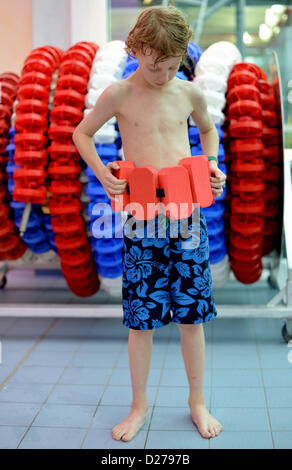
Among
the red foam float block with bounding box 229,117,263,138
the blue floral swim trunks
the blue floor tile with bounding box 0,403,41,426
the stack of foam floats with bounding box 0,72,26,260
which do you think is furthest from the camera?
the stack of foam floats with bounding box 0,72,26,260

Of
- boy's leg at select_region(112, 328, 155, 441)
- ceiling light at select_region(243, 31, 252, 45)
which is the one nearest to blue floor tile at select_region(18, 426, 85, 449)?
boy's leg at select_region(112, 328, 155, 441)

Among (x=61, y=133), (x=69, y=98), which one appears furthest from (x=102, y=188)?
(x=69, y=98)

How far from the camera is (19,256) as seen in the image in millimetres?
2314

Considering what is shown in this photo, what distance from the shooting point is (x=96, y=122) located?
143cm

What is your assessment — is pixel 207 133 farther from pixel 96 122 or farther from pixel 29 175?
pixel 29 175

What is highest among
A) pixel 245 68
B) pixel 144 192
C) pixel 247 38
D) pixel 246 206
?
pixel 247 38

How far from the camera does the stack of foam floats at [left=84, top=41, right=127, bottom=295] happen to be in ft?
6.26

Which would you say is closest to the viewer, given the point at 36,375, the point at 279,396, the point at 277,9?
the point at 279,396

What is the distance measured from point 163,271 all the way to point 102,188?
0.56m

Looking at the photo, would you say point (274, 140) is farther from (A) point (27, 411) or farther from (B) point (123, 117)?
(A) point (27, 411)

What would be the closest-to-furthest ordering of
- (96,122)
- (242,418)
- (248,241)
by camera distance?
1. (96,122)
2. (242,418)
3. (248,241)

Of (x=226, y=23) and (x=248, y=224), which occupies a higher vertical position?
(x=226, y=23)

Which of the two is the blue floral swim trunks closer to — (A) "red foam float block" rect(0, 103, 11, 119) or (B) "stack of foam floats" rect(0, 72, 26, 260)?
(B) "stack of foam floats" rect(0, 72, 26, 260)
